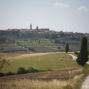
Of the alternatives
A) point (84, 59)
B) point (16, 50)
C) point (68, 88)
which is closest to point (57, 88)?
point (68, 88)

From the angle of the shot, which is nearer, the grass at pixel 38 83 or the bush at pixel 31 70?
the grass at pixel 38 83

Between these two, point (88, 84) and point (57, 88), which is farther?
point (88, 84)

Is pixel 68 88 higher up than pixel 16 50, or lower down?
higher up

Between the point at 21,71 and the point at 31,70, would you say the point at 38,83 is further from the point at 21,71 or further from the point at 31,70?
the point at 31,70

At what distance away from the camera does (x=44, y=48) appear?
102m

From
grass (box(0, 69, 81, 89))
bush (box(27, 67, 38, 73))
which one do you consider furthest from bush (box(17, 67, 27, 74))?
grass (box(0, 69, 81, 89))

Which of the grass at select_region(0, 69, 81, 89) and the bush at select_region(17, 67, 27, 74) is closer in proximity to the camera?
the grass at select_region(0, 69, 81, 89)

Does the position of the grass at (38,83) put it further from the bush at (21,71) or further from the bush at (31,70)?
the bush at (21,71)

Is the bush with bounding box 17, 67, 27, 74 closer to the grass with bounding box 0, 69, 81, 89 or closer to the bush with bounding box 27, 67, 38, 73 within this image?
the bush with bounding box 27, 67, 38, 73

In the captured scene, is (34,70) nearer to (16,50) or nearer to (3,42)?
(16,50)

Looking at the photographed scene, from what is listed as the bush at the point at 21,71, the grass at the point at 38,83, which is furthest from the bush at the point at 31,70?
the grass at the point at 38,83

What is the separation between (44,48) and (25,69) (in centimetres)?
7080

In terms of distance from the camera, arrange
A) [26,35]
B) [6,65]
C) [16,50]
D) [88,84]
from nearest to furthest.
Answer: [88,84] < [6,65] < [16,50] < [26,35]

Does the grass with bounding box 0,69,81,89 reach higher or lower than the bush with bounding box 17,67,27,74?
higher
